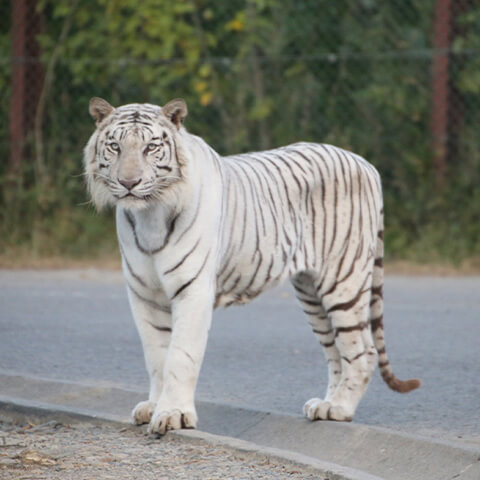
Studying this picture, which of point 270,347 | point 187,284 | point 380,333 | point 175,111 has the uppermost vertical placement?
point 175,111

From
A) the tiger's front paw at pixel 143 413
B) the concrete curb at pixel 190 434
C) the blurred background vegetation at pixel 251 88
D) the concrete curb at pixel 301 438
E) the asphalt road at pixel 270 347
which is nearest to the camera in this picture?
the concrete curb at pixel 190 434

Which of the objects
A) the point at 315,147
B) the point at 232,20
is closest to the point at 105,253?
the point at 232,20

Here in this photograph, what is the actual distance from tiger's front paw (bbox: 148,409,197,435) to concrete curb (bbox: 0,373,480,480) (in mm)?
67

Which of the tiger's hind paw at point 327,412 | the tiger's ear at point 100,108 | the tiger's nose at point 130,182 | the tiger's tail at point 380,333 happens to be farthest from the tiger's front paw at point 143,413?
the tiger's ear at point 100,108

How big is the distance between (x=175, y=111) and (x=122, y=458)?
146 centimetres

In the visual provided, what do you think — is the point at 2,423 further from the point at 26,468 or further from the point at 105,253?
the point at 105,253

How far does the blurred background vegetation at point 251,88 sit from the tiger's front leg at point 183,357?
7179 mm

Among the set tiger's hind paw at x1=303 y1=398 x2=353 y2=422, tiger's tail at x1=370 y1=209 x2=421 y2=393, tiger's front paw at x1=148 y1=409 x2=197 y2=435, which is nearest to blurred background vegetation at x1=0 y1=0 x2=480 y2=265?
tiger's tail at x1=370 y1=209 x2=421 y2=393

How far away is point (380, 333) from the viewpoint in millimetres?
5426

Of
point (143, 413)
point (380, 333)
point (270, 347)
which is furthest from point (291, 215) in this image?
point (270, 347)

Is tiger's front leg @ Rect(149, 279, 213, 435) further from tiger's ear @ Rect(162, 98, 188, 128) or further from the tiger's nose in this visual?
tiger's ear @ Rect(162, 98, 188, 128)

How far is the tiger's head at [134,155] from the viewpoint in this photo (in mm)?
4668

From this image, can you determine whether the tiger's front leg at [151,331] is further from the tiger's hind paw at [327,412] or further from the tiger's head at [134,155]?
the tiger's hind paw at [327,412]

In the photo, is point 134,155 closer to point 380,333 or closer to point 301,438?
point 301,438
